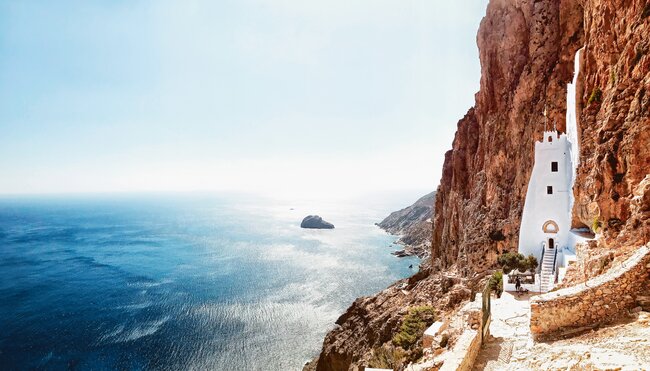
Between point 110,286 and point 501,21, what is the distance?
272 feet

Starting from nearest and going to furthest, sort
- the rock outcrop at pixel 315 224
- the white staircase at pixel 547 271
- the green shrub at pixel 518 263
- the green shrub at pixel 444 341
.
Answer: the green shrub at pixel 444 341, the white staircase at pixel 547 271, the green shrub at pixel 518 263, the rock outcrop at pixel 315 224

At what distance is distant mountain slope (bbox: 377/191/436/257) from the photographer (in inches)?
4465

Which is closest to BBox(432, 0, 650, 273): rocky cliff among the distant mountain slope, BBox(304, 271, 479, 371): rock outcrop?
BBox(304, 271, 479, 371): rock outcrop

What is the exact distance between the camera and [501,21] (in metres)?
41.5

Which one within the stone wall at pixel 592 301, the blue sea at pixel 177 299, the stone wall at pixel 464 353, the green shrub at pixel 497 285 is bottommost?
the blue sea at pixel 177 299

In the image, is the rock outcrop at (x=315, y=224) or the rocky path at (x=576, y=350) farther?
the rock outcrop at (x=315, y=224)

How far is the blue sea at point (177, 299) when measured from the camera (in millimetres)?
46250

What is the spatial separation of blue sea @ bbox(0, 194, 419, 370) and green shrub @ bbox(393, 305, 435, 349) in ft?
83.0

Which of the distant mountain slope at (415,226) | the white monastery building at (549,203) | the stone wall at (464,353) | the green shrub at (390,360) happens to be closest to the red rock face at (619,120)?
the white monastery building at (549,203)

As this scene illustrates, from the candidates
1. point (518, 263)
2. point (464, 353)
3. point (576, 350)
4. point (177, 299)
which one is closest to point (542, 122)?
point (518, 263)

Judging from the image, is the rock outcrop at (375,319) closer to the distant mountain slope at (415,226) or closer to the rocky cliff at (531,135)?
the rocky cliff at (531,135)

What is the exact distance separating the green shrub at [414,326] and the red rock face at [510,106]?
1343 centimetres

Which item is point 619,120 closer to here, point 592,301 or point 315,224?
point 592,301

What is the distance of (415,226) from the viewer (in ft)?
A: 458
